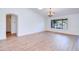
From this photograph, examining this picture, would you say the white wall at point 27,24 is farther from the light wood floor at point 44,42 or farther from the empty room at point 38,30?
the light wood floor at point 44,42

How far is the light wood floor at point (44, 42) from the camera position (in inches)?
75.4

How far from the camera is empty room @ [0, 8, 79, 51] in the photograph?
6.48ft

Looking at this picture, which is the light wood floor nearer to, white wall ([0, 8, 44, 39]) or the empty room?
the empty room

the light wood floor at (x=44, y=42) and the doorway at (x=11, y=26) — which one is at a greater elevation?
the doorway at (x=11, y=26)

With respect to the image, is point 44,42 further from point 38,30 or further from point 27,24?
point 27,24

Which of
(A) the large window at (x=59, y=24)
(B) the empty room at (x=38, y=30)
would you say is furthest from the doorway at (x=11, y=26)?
(A) the large window at (x=59, y=24)
